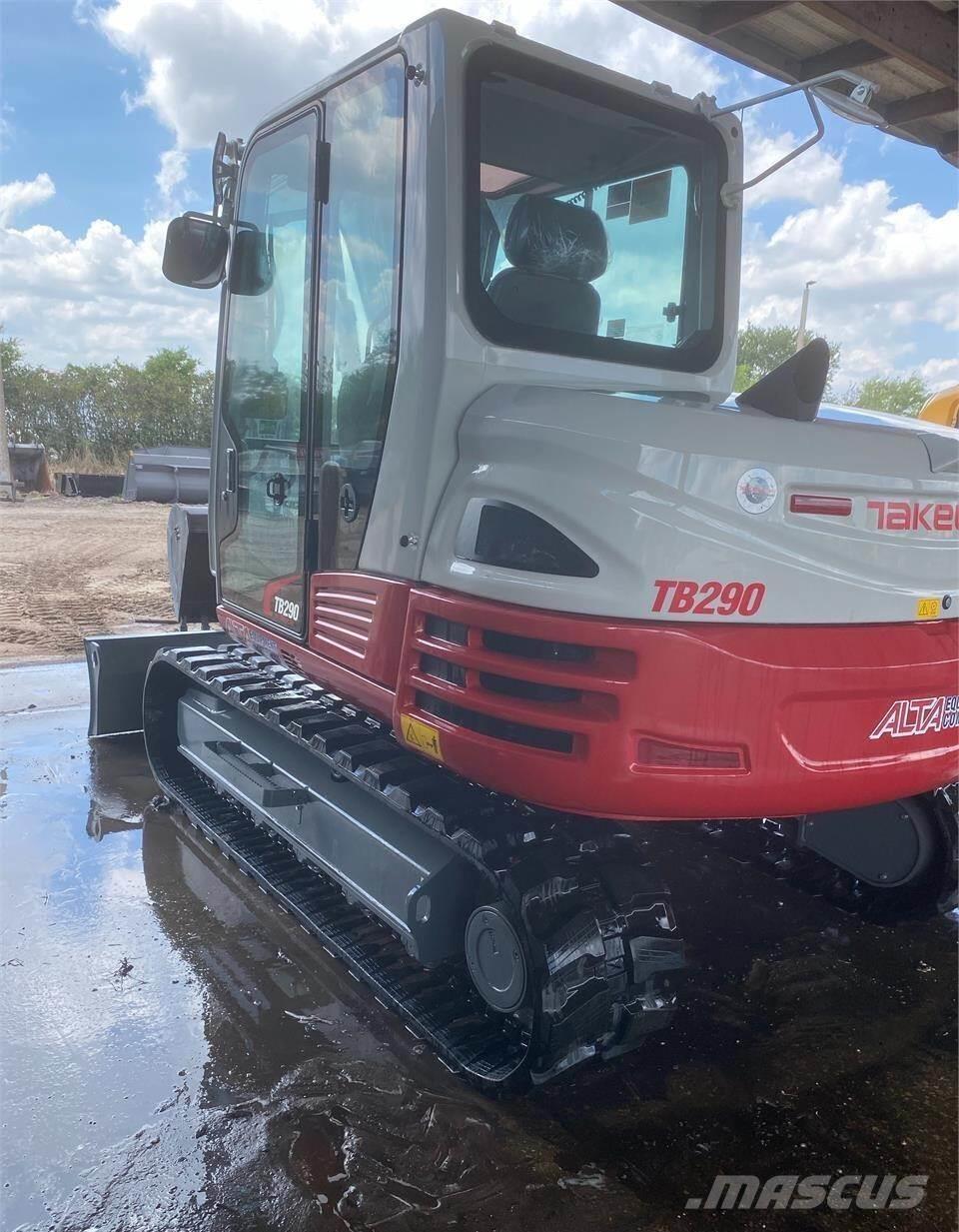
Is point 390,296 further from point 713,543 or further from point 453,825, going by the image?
point 453,825

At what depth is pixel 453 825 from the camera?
260cm

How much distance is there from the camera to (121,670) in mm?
5270

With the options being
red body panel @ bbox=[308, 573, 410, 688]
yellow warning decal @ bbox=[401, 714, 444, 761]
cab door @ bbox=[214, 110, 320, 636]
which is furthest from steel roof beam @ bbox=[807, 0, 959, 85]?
yellow warning decal @ bbox=[401, 714, 444, 761]

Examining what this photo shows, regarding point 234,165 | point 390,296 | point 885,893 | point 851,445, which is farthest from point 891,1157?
point 234,165

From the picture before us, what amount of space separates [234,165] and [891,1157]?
3.87 meters

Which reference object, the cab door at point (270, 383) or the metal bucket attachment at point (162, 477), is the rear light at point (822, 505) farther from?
the metal bucket attachment at point (162, 477)

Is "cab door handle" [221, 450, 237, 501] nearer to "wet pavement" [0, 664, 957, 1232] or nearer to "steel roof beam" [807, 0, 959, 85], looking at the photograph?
"wet pavement" [0, 664, 957, 1232]

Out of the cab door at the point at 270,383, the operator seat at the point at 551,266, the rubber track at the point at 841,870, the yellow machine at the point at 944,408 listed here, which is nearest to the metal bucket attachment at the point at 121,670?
the cab door at the point at 270,383

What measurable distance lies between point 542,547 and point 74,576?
9.74 metres

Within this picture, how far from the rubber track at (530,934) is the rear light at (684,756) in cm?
48

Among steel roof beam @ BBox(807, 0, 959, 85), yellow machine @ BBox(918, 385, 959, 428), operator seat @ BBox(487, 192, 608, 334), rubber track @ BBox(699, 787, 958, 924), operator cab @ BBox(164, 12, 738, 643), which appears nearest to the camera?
operator cab @ BBox(164, 12, 738, 643)

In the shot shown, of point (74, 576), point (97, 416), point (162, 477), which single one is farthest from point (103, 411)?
point (74, 576)

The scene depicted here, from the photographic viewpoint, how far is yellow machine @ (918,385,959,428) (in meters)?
5.73

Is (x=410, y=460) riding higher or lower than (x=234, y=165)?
lower
